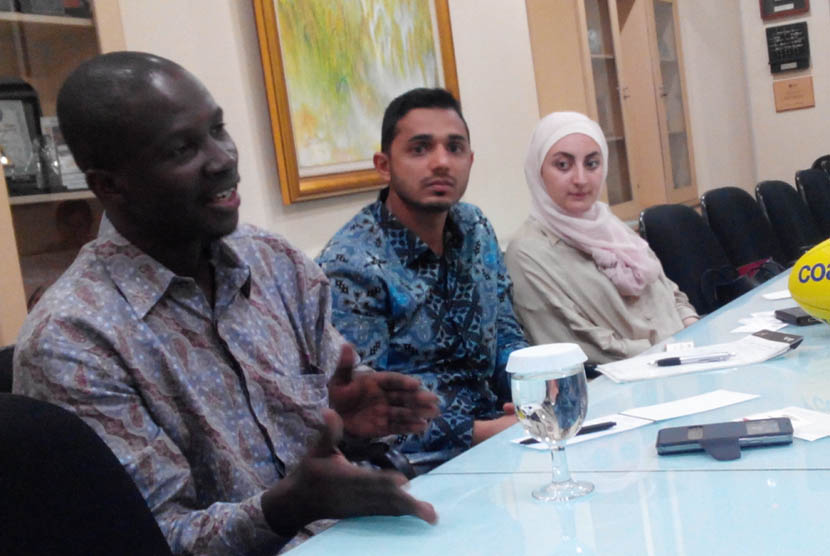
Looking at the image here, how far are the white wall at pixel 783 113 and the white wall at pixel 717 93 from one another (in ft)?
0.18

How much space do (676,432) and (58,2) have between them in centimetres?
158

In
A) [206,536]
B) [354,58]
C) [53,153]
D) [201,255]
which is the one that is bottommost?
[206,536]

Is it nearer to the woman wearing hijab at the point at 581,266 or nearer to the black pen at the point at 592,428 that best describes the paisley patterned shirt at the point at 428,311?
the woman wearing hijab at the point at 581,266

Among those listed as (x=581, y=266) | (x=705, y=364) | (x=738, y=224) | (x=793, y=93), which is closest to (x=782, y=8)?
(x=793, y=93)

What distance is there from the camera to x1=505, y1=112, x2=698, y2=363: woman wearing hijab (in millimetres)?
2344

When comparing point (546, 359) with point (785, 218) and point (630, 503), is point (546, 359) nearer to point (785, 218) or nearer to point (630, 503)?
point (630, 503)

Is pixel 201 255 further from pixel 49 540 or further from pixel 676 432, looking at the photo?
pixel 676 432

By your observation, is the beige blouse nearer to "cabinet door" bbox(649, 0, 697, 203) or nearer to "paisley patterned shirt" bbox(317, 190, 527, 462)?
"paisley patterned shirt" bbox(317, 190, 527, 462)

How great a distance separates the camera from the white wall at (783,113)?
569cm

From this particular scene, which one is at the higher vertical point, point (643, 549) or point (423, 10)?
point (423, 10)

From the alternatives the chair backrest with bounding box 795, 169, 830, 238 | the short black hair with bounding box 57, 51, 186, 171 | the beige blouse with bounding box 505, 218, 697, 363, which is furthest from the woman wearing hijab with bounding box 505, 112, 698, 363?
the chair backrest with bounding box 795, 169, 830, 238

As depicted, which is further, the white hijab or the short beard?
the white hijab

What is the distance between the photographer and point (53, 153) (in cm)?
184

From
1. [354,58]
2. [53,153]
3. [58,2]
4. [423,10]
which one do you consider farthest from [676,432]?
[423,10]
